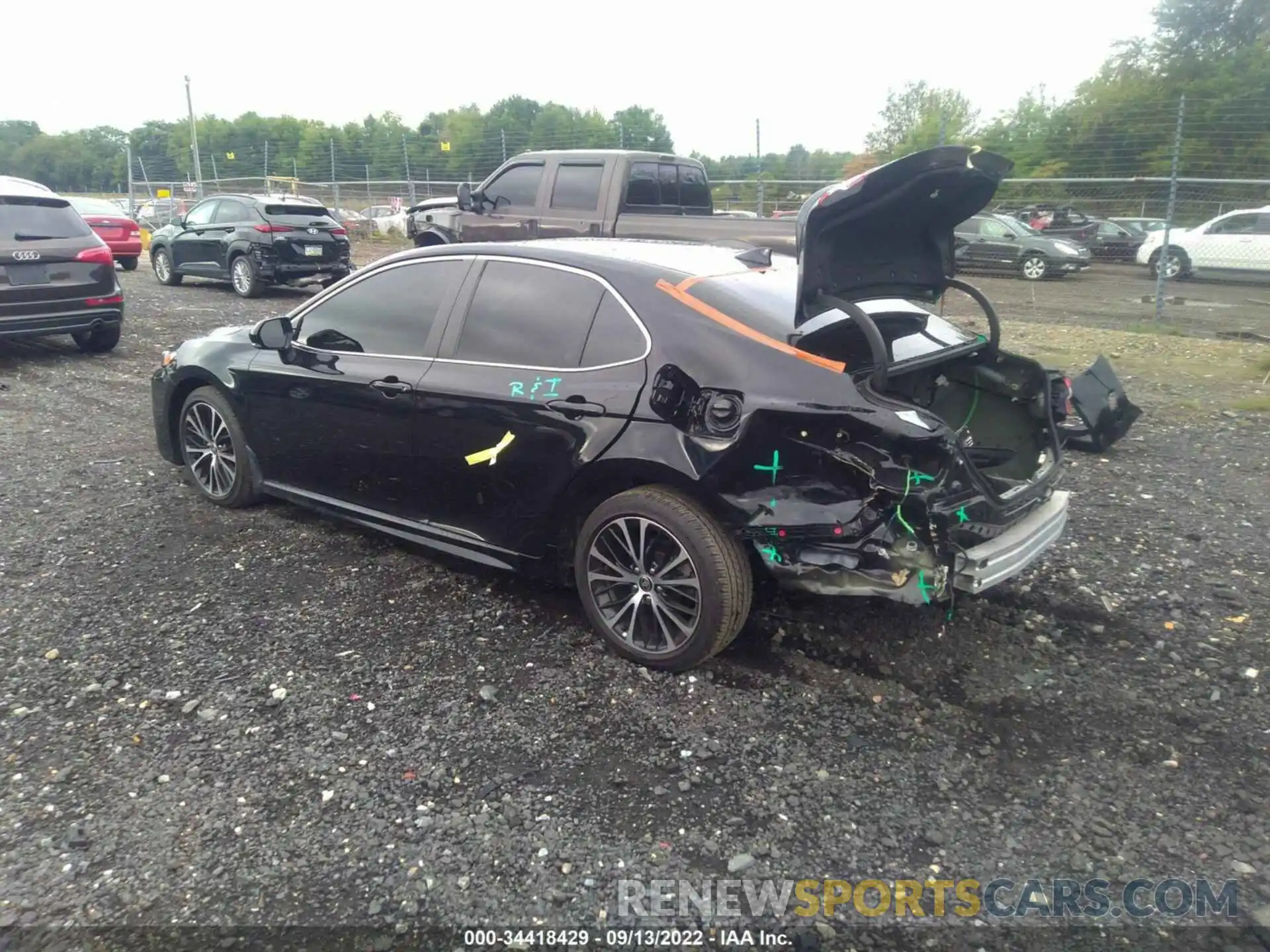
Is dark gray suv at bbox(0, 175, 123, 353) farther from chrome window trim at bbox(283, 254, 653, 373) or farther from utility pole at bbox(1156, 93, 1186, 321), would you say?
utility pole at bbox(1156, 93, 1186, 321)

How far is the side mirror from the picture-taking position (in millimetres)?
4605

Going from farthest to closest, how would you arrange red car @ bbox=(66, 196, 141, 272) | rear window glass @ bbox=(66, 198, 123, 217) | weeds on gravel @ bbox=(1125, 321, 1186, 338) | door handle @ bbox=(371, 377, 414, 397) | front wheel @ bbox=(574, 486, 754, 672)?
rear window glass @ bbox=(66, 198, 123, 217), red car @ bbox=(66, 196, 141, 272), weeds on gravel @ bbox=(1125, 321, 1186, 338), door handle @ bbox=(371, 377, 414, 397), front wheel @ bbox=(574, 486, 754, 672)

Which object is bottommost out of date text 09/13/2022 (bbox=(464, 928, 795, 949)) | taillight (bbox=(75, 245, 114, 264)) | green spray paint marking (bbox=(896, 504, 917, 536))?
date text 09/13/2022 (bbox=(464, 928, 795, 949))

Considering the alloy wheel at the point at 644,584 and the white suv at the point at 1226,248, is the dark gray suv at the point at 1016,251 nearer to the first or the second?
the white suv at the point at 1226,248

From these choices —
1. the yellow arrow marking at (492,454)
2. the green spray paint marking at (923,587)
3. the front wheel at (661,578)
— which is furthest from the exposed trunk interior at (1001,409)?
the yellow arrow marking at (492,454)

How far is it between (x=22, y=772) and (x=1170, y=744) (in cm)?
385

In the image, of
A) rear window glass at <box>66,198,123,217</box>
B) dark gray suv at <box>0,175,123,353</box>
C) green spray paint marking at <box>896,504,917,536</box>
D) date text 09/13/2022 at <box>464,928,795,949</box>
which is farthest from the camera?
rear window glass at <box>66,198,123,217</box>

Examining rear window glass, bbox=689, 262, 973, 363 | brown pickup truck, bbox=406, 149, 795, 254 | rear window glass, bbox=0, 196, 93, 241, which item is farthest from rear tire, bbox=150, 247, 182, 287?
rear window glass, bbox=689, 262, 973, 363

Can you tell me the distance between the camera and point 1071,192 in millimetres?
20406

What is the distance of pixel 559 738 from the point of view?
315 centimetres

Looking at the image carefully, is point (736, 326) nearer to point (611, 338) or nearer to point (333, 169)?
point (611, 338)

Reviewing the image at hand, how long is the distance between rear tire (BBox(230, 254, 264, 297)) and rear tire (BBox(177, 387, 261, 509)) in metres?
8.89

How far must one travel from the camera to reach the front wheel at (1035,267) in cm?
1814

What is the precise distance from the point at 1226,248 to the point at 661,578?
57.6ft
